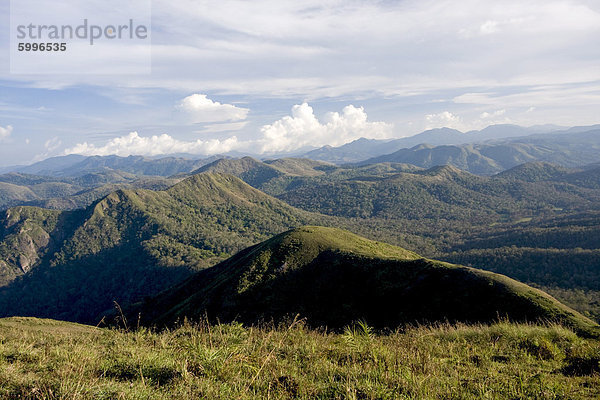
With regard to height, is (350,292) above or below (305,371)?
below

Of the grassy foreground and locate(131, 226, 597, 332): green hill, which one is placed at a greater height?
the grassy foreground

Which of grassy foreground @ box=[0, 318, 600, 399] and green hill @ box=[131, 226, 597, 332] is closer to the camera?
grassy foreground @ box=[0, 318, 600, 399]

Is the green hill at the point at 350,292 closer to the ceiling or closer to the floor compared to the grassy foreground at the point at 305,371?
closer to the floor

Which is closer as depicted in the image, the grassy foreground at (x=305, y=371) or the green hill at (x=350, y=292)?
the grassy foreground at (x=305, y=371)

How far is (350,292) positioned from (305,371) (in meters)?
47.6

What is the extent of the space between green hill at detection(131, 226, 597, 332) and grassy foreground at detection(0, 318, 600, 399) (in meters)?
10.1

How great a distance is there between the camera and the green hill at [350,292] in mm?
33531

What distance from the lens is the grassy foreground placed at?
234 inches

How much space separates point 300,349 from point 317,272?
57935 mm

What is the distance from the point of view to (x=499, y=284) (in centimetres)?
3628

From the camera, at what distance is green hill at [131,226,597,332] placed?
33.5m

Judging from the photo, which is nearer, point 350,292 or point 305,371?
point 305,371

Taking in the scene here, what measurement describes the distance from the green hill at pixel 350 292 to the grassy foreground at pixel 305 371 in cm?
1012

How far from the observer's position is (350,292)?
2067 inches
